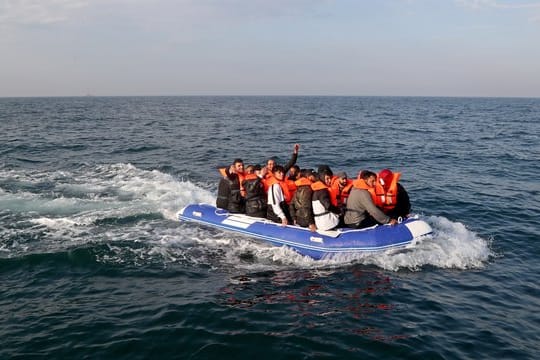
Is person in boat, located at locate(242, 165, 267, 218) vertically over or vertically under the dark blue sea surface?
over

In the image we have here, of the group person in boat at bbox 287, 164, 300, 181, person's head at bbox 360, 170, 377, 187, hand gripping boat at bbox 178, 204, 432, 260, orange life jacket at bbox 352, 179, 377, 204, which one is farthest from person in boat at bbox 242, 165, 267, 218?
person's head at bbox 360, 170, 377, 187

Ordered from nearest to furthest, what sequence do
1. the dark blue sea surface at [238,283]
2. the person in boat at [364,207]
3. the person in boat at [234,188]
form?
the dark blue sea surface at [238,283]
the person in boat at [364,207]
the person in boat at [234,188]

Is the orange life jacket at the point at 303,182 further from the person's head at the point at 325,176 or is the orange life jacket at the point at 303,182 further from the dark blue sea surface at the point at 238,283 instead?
the dark blue sea surface at the point at 238,283

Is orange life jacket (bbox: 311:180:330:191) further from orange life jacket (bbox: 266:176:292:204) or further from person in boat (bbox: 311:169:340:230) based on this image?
orange life jacket (bbox: 266:176:292:204)

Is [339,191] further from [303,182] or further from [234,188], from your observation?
[234,188]

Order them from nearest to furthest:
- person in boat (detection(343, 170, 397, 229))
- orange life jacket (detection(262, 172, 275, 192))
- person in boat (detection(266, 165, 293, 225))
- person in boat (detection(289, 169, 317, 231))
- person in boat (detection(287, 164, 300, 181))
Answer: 1. person in boat (detection(343, 170, 397, 229))
2. person in boat (detection(289, 169, 317, 231))
3. person in boat (detection(266, 165, 293, 225))
4. orange life jacket (detection(262, 172, 275, 192))
5. person in boat (detection(287, 164, 300, 181))

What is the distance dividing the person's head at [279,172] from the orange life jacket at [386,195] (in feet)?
7.52

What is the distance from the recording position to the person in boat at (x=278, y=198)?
35.0ft

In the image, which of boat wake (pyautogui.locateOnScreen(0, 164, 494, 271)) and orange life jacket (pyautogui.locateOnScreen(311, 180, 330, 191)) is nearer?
boat wake (pyautogui.locateOnScreen(0, 164, 494, 271))

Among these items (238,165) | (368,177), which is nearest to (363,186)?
(368,177)

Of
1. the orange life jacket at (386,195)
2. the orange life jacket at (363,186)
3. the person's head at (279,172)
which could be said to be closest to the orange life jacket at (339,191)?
the orange life jacket at (363,186)

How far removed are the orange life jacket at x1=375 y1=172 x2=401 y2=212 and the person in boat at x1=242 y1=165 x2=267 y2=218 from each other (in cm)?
291

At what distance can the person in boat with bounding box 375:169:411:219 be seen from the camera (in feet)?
34.3

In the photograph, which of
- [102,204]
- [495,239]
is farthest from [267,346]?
[102,204]
